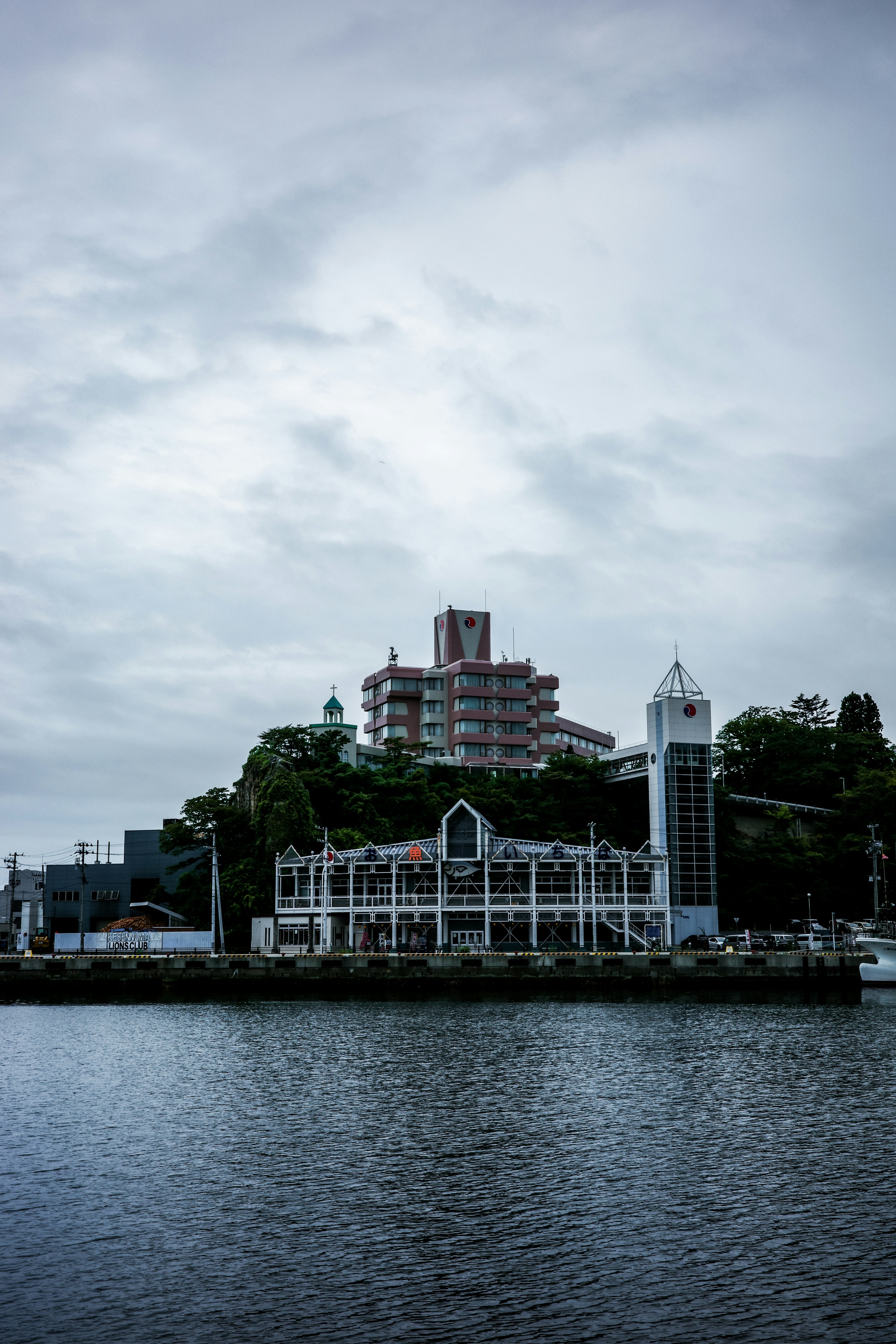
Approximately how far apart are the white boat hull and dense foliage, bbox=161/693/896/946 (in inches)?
1082

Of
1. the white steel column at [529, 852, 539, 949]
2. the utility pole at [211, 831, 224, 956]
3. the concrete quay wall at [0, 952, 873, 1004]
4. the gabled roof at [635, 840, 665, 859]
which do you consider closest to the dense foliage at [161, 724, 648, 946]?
the utility pole at [211, 831, 224, 956]

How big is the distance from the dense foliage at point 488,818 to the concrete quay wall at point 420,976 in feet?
42.1

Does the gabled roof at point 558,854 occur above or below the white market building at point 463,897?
above

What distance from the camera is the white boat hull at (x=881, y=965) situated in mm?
89438

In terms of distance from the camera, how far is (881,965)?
9044cm

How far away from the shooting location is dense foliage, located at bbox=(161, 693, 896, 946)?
10994 centimetres

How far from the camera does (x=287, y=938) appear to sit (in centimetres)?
10919

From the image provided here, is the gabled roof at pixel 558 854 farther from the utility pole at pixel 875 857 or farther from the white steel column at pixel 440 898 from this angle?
the utility pole at pixel 875 857

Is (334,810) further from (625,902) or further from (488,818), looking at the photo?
(625,902)

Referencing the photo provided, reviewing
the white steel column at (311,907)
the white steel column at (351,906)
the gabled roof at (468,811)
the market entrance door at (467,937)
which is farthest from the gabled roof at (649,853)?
the white steel column at (311,907)

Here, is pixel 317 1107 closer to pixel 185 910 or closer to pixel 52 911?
pixel 185 910

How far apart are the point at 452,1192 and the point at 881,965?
2683 inches

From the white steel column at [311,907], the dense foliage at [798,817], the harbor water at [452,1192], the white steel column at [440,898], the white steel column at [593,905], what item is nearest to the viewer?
the harbor water at [452,1192]

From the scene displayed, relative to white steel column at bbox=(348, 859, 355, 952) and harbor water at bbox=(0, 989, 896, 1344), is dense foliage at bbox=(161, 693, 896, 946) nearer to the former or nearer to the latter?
white steel column at bbox=(348, 859, 355, 952)
